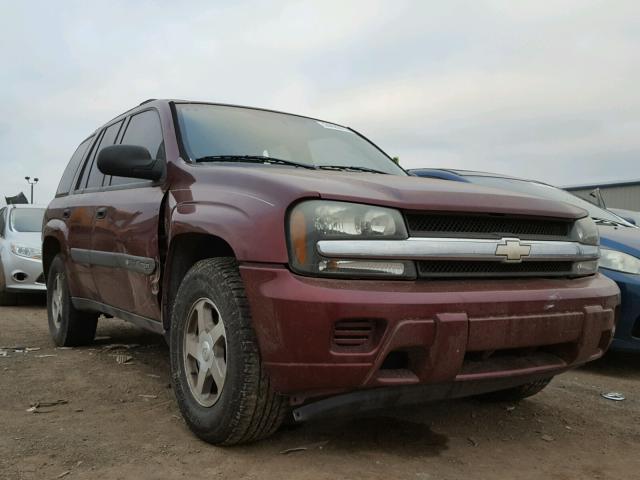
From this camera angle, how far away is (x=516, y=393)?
3461mm

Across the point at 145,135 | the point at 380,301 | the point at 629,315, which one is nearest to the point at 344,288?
the point at 380,301

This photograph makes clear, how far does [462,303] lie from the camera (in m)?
2.31

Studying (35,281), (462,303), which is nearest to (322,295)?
(462,303)

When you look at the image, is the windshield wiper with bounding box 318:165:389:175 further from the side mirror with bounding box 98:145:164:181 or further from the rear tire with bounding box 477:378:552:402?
the rear tire with bounding box 477:378:552:402

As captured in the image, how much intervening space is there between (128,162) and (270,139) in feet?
2.76

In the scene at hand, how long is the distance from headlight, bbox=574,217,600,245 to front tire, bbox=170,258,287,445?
5.13 ft

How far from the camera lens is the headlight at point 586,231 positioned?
9.48ft

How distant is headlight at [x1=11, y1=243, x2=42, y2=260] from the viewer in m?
8.24

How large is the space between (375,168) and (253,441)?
1.86m

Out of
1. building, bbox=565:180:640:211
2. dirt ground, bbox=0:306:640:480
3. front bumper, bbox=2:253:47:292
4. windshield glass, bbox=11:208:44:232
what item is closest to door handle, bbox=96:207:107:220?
dirt ground, bbox=0:306:640:480

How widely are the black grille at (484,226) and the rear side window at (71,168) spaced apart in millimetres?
3629

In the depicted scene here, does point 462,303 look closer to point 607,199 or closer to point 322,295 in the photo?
point 322,295

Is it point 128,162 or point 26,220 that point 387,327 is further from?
point 26,220

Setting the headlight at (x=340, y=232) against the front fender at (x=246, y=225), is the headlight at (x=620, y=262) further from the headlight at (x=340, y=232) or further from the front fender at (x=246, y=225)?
the front fender at (x=246, y=225)
